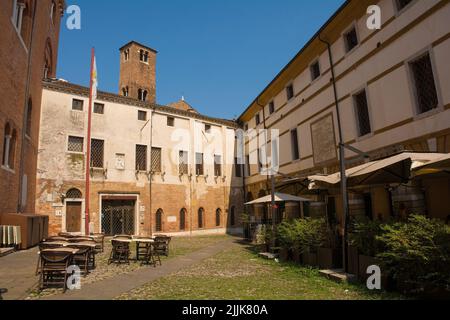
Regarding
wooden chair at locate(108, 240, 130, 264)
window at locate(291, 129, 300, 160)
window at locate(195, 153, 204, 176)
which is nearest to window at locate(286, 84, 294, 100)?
window at locate(291, 129, 300, 160)

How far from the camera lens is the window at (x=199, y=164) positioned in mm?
27922

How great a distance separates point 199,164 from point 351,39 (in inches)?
662

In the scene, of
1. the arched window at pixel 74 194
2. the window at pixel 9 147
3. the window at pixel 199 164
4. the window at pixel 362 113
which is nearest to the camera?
the window at pixel 362 113

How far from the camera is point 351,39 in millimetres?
14797

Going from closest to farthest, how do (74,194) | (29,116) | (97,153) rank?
1. (29,116)
2. (74,194)
3. (97,153)

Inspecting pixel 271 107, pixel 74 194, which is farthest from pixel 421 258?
pixel 74 194

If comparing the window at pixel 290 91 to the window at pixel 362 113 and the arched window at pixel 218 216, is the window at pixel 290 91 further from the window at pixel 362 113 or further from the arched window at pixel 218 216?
the arched window at pixel 218 216

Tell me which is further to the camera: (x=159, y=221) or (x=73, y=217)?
(x=159, y=221)

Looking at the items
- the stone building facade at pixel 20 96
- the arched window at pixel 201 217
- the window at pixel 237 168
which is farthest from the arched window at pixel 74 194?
the window at pixel 237 168

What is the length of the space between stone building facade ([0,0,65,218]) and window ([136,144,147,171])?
698 centimetres

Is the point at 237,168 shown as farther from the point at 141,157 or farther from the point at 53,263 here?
the point at 53,263

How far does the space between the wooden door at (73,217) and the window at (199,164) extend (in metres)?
10.2
